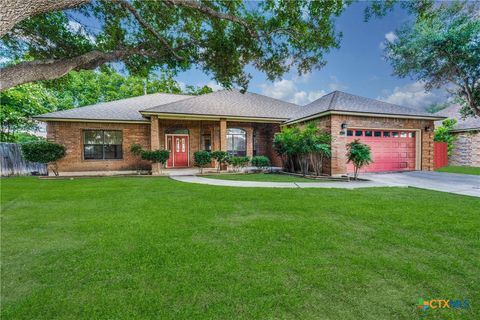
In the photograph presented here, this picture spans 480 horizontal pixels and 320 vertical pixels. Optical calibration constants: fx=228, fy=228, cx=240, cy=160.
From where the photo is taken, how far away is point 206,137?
50.3 feet

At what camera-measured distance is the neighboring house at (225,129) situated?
11.1m

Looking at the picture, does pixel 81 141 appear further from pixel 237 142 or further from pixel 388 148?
pixel 388 148

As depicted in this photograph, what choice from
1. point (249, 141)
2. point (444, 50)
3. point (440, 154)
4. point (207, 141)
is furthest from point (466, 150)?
point (207, 141)

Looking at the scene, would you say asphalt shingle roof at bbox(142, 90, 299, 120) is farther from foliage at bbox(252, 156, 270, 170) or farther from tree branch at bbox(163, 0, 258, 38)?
tree branch at bbox(163, 0, 258, 38)

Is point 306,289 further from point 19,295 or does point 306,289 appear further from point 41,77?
point 41,77

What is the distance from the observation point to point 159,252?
118 inches

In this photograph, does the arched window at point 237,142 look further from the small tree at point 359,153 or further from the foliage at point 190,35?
the small tree at point 359,153

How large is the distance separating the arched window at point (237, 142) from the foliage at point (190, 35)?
719cm

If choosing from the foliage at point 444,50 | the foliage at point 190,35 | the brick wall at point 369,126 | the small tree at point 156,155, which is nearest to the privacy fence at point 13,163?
the small tree at point 156,155

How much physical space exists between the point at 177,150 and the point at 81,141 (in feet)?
17.4

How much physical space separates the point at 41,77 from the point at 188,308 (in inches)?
172

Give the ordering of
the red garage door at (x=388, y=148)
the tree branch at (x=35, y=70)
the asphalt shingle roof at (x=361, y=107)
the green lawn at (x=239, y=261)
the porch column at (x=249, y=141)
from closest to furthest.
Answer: the green lawn at (x=239, y=261) → the tree branch at (x=35, y=70) → the asphalt shingle roof at (x=361, y=107) → the red garage door at (x=388, y=148) → the porch column at (x=249, y=141)

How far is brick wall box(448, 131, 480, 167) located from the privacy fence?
89.1 feet

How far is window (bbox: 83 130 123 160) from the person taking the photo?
43.1ft
